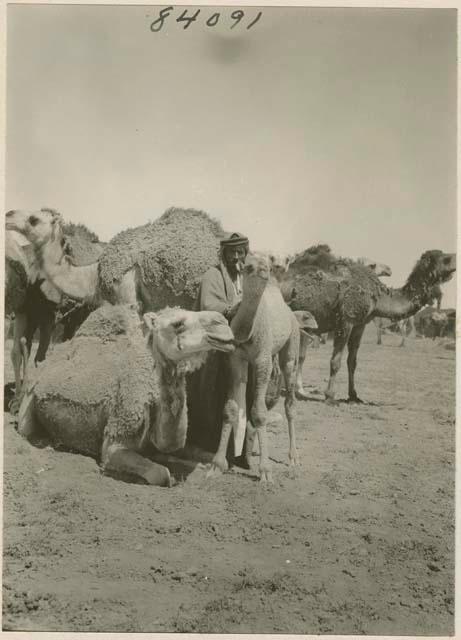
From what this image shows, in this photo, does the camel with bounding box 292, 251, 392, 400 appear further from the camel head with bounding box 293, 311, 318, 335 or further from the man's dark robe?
the man's dark robe

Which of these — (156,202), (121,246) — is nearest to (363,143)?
(156,202)

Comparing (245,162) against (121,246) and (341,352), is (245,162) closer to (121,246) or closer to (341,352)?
(121,246)

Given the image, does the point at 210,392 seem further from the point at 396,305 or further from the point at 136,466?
the point at 396,305

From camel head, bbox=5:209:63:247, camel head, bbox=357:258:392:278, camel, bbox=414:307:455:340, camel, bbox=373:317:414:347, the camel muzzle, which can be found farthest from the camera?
camel, bbox=373:317:414:347

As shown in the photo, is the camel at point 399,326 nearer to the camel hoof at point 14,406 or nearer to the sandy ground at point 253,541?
the sandy ground at point 253,541

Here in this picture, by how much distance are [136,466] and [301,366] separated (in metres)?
1.96

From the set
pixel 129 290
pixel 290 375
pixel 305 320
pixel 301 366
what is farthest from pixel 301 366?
pixel 129 290

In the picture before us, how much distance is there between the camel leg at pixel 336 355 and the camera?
22.8 feet

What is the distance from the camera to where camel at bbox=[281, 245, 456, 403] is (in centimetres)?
666

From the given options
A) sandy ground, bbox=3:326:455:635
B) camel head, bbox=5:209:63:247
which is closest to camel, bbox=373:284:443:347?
sandy ground, bbox=3:326:455:635

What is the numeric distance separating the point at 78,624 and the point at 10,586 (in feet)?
2.10

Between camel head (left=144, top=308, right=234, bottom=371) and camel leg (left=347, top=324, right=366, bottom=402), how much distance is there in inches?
76.4

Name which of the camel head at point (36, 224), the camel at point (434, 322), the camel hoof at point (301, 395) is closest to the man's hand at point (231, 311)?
the camel hoof at point (301, 395)

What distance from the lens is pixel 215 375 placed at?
605 centimetres
